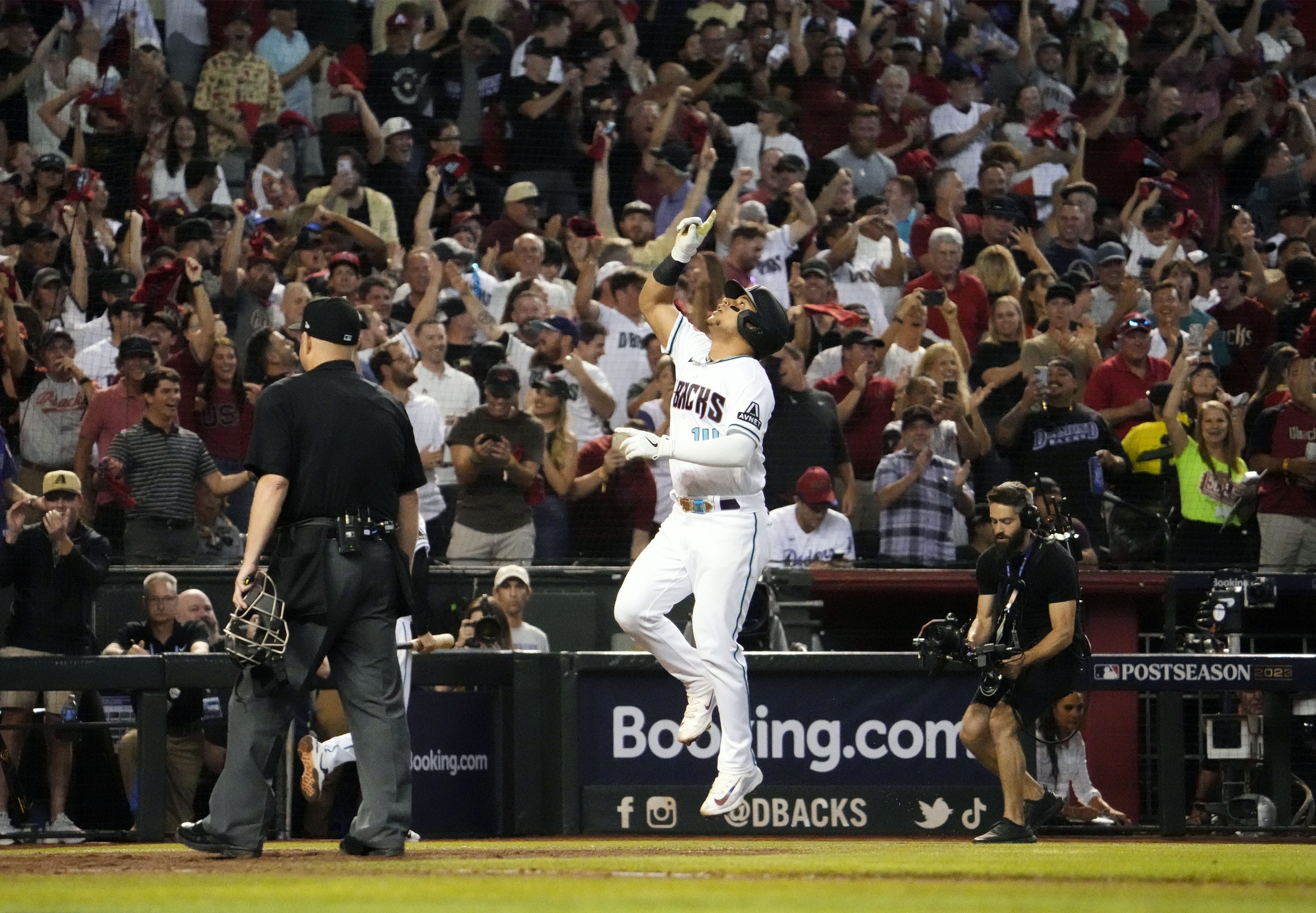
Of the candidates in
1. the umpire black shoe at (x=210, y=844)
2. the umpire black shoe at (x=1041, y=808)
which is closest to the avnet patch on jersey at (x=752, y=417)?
the umpire black shoe at (x=210, y=844)

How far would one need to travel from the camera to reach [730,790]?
25.3 feet

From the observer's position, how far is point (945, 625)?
9297mm

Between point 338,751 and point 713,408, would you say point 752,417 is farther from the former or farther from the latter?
point 338,751

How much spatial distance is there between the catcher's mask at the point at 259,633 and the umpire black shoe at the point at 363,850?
2.42 feet

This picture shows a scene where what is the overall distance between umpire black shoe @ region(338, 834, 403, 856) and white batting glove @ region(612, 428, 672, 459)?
1.70 m

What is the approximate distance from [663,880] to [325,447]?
1965 mm

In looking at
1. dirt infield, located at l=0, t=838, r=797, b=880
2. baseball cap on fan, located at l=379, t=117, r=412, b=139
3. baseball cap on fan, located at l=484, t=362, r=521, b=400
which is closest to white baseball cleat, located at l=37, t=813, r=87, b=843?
dirt infield, located at l=0, t=838, r=797, b=880

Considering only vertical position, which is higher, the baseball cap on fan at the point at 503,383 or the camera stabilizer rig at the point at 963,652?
the baseball cap on fan at the point at 503,383

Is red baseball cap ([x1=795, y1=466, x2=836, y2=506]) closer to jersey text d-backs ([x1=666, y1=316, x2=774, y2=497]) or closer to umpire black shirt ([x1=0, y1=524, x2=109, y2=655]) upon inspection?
jersey text d-backs ([x1=666, y1=316, x2=774, y2=497])

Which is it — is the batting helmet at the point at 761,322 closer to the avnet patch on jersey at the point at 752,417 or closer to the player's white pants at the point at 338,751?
the avnet patch on jersey at the point at 752,417

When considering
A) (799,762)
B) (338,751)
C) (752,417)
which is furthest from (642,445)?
(799,762)

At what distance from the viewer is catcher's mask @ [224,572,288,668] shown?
6.65 metres

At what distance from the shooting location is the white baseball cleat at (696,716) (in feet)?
25.5

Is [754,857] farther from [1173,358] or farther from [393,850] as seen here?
[1173,358]
